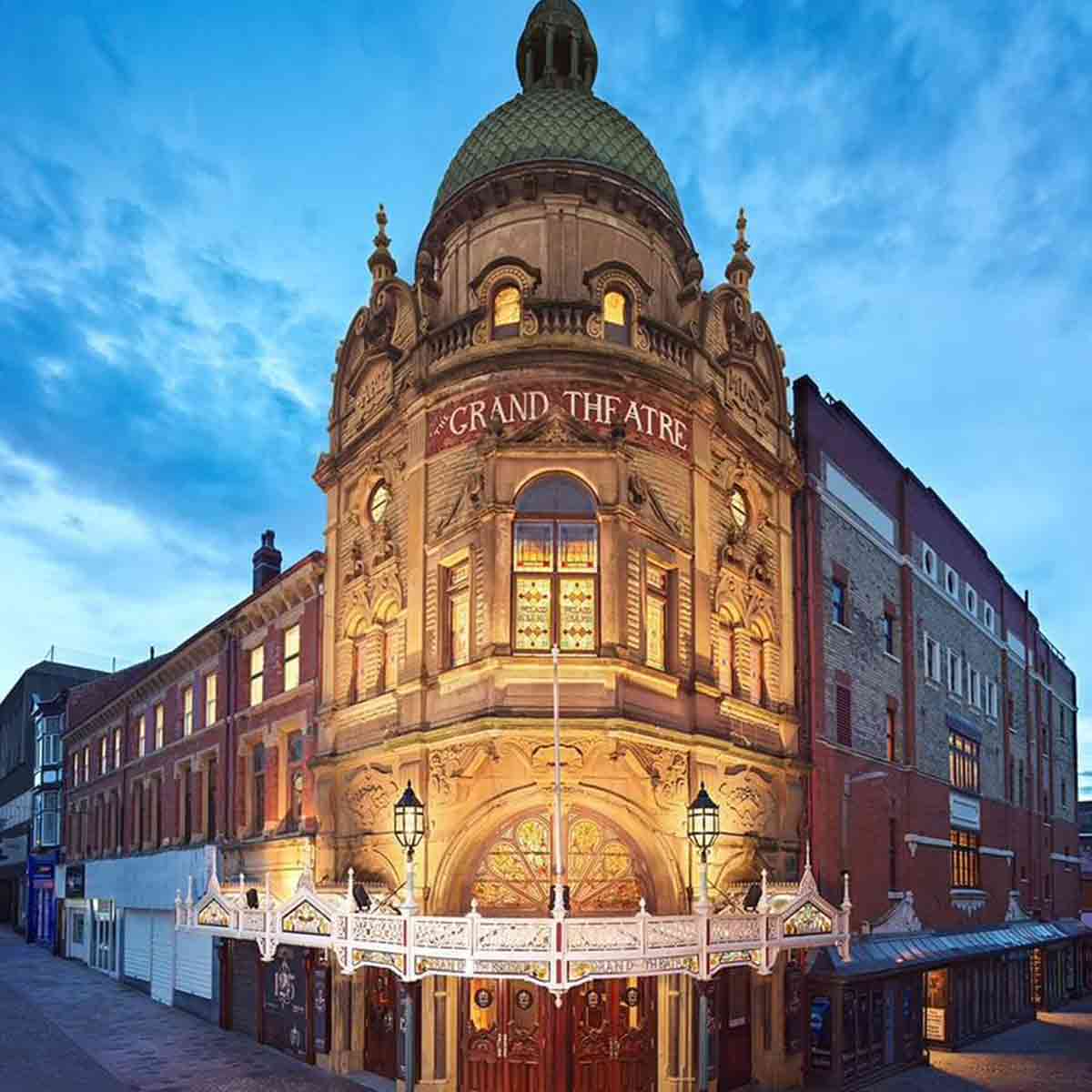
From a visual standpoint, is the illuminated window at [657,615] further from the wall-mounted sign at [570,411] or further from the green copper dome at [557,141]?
the green copper dome at [557,141]

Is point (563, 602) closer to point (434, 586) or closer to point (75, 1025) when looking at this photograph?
point (434, 586)

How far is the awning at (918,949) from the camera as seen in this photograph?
2523 centimetres

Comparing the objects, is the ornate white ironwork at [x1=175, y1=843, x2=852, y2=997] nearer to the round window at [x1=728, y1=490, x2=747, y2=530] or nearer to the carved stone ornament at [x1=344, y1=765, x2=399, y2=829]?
the carved stone ornament at [x1=344, y1=765, x2=399, y2=829]

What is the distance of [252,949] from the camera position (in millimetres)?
29250

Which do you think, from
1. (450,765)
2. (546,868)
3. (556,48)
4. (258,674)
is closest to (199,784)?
(258,674)

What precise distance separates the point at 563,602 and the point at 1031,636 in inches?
1313

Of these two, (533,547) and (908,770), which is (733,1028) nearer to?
(533,547)

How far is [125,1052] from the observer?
28.2 m

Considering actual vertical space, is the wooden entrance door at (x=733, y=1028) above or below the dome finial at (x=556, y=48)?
below

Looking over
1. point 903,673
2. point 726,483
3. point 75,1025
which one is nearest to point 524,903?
point 726,483

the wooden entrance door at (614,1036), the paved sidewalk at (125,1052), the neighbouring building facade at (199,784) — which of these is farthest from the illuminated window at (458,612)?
the paved sidewalk at (125,1052)

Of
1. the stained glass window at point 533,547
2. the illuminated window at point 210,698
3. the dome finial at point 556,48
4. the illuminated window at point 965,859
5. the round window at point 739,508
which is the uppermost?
the dome finial at point 556,48

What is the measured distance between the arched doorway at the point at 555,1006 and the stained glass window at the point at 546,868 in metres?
0.02

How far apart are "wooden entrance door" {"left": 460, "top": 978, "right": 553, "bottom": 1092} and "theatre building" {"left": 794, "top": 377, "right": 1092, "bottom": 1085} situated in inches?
276
